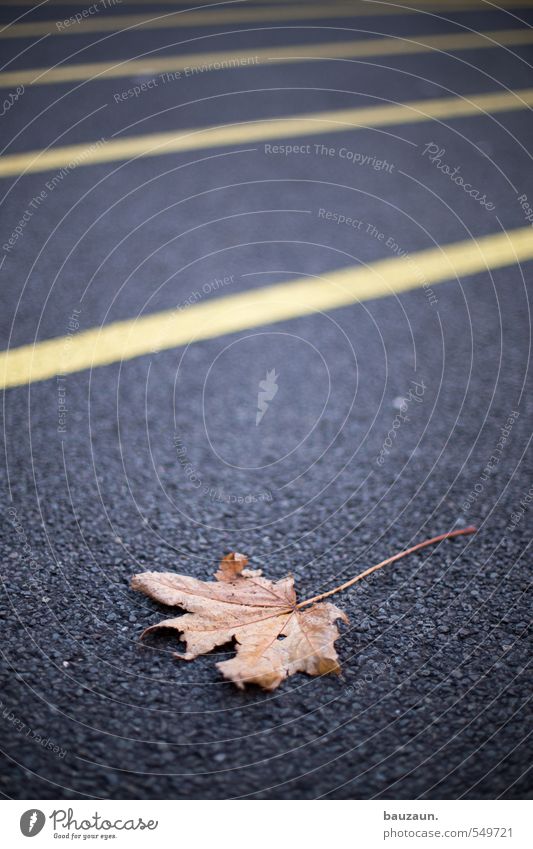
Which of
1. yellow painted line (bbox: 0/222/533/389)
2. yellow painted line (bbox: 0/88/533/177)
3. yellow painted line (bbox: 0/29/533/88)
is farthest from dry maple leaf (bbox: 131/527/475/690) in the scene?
yellow painted line (bbox: 0/29/533/88)

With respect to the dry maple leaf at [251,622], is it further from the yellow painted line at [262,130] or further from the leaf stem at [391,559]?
the yellow painted line at [262,130]

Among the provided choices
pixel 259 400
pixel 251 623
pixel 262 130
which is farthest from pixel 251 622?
pixel 262 130

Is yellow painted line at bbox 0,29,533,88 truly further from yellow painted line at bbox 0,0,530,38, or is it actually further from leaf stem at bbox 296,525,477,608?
leaf stem at bbox 296,525,477,608

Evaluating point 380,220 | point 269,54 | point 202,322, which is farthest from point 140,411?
point 269,54

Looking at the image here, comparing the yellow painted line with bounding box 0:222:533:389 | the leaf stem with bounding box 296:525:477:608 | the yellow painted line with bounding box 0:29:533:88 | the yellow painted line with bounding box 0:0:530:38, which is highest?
the yellow painted line with bounding box 0:0:530:38

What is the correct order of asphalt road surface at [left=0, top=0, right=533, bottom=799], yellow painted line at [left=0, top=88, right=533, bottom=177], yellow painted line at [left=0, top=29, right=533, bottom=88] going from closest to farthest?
asphalt road surface at [left=0, top=0, right=533, bottom=799], yellow painted line at [left=0, top=88, right=533, bottom=177], yellow painted line at [left=0, top=29, right=533, bottom=88]

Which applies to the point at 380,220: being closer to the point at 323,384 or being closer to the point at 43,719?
the point at 323,384

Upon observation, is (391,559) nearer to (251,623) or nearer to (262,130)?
(251,623)
